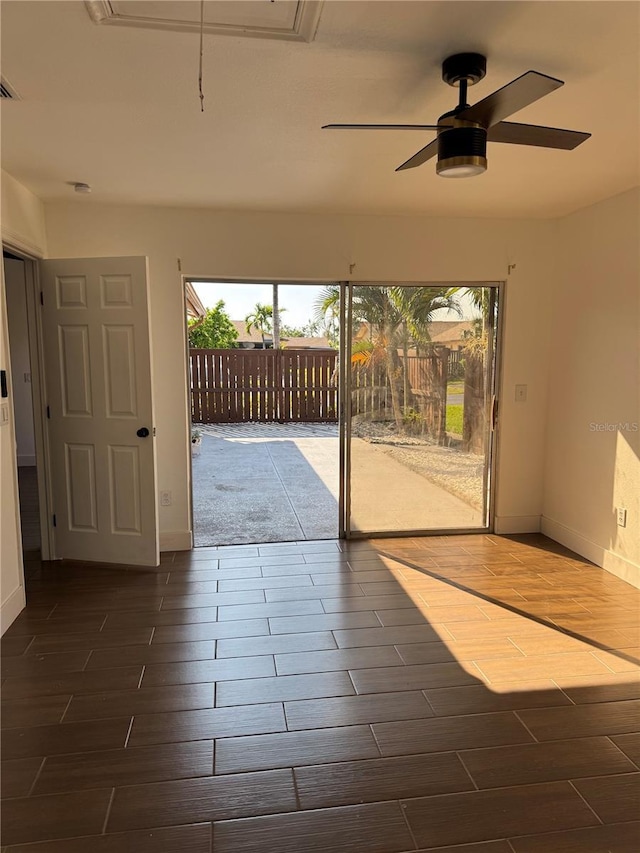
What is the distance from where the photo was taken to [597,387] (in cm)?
383

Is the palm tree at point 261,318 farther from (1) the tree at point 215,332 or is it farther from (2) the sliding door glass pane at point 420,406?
(2) the sliding door glass pane at point 420,406

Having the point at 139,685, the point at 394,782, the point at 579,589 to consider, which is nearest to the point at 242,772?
the point at 394,782

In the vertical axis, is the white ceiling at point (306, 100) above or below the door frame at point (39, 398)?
above

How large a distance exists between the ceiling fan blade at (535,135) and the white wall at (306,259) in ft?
7.10

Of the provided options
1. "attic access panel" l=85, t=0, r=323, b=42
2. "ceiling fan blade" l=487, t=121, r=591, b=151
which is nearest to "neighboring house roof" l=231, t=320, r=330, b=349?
"ceiling fan blade" l=487, t=121, r=591, b=151

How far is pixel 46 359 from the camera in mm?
3727

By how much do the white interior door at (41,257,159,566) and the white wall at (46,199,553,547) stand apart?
327 millimetres

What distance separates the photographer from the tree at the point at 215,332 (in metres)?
12.0

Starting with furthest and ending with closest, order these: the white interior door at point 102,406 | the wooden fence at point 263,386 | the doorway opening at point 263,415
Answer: the wooden fence at point 263,386, the doorway opening at point 263,415, the white interior door at point 102,406

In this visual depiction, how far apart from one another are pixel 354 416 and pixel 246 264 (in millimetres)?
1386

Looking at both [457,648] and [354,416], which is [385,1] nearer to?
[457,648]

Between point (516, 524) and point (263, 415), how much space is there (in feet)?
22.0

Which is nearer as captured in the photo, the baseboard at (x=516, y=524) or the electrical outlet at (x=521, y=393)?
the electrical outlet at (x=521, y=393)

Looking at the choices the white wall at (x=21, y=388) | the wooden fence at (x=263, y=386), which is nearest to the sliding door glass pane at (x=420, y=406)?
the white wall at (x=21, y=388)
